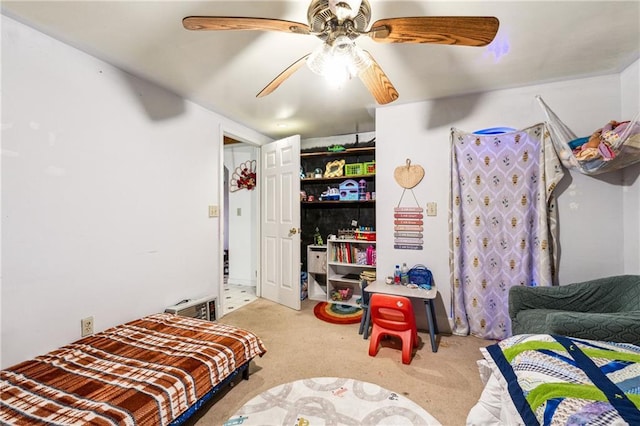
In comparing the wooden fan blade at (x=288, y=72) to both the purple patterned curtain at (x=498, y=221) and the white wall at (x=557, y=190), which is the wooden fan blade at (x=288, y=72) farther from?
the purple patterned curtain at (x=498, y=221)

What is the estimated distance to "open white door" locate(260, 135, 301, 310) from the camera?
11.1 feet

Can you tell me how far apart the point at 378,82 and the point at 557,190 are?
6.42 feet

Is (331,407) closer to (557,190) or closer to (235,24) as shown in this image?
(235,24)

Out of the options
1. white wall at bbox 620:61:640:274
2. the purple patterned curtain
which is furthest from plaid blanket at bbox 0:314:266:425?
white wall at bbox 620:61:640:274

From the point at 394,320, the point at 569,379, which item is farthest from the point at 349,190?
the point at 569,379

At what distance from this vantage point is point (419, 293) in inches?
94.8

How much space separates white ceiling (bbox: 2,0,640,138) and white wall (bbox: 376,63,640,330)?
0.46 feet

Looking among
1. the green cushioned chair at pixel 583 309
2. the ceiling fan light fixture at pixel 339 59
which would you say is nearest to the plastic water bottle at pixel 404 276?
the green cushioned chair at pixel 583 309

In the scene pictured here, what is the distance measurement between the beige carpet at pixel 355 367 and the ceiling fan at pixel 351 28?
1.98 meters

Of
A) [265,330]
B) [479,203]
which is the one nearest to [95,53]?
[265,330]

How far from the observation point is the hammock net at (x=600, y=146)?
1.77 m

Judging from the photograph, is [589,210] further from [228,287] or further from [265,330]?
[228,287]

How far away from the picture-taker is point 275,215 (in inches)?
143

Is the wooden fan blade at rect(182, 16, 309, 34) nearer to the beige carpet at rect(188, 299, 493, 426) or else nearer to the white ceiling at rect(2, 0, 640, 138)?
the white ceiling at rect(2, 0, 640, 138)
